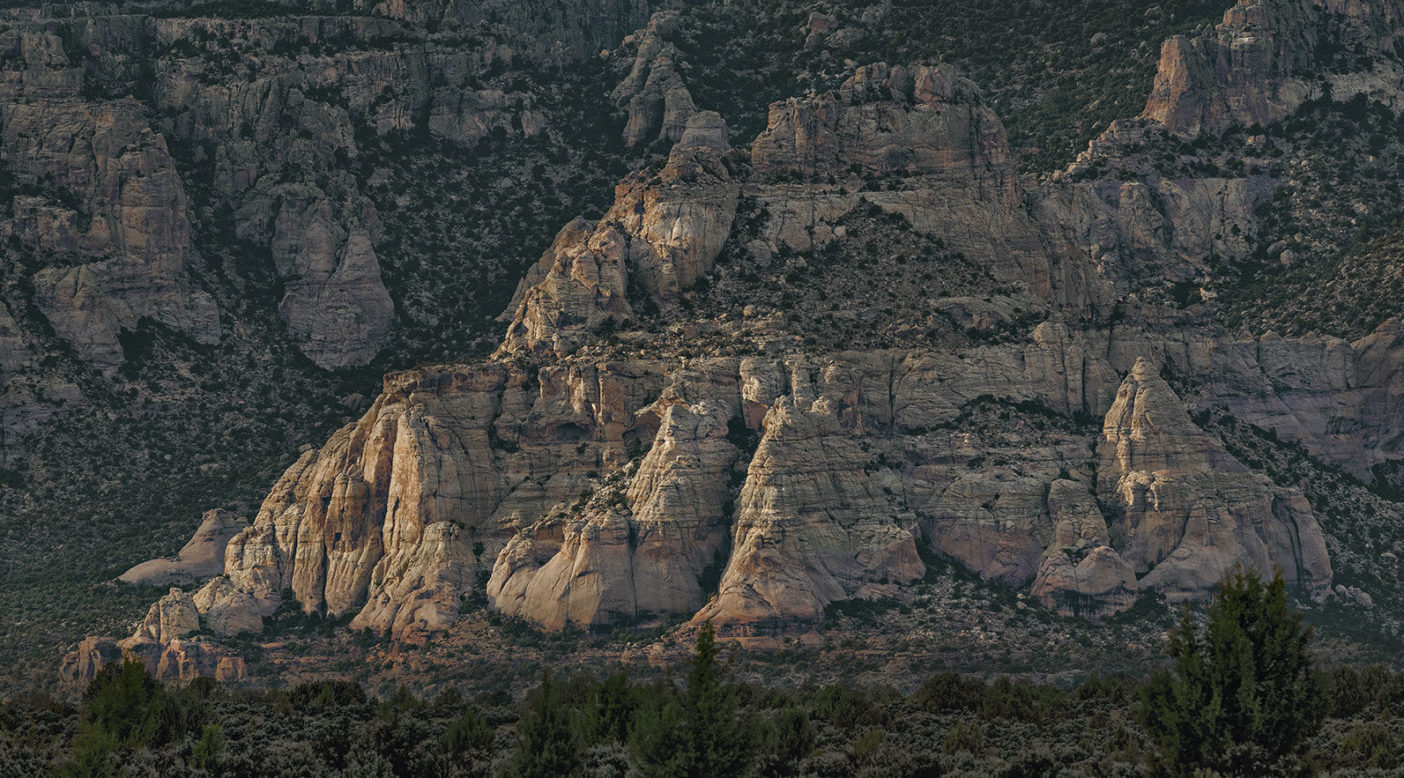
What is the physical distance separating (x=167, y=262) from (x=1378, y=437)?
3078 inches

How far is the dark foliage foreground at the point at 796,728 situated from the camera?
100 metres

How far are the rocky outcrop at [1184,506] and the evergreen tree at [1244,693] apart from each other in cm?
6079

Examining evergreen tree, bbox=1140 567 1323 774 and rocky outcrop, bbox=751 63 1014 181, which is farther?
rocky outcrop, bbox=751 63 1014 181

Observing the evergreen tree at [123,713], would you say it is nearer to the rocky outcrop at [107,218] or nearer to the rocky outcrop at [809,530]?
the rocky outcrop at [809,530]

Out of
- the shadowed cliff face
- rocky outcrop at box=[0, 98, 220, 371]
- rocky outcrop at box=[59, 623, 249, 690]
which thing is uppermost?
rocky outcrop at box=[0, 98, 220, 371]

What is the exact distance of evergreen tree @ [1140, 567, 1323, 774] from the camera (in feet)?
327

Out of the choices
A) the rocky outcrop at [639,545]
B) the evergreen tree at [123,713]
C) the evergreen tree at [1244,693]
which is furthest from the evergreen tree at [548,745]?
the rocky outcrop at [639,545]

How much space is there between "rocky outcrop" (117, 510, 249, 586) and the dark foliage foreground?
43.3 meters

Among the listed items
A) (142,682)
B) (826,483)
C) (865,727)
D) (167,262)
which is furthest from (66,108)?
(865,727)

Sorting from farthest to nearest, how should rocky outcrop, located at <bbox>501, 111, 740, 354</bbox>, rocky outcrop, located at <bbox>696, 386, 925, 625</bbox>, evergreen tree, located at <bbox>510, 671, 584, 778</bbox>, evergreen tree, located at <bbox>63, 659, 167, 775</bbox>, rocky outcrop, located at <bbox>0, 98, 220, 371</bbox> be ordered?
rocky outcrop, located at <bbox>0, 98, 220, 371</bbox> < rocky outcrop, located at <bbox>501, 111, 740, 354</bbox> < rocky outcrop, located at <bbox>696, 386, 925, 625</bbox> < evergreen tree, located at <bbox>63, 659, 167, 775</bbox> < evergreen tree, located at <bbox>510, 671, 584, 778</bbox>

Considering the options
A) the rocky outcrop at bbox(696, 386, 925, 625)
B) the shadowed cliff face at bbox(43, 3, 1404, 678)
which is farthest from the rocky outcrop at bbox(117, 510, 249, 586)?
the rocky outcrop at bbox(696, 386, 925, 625)

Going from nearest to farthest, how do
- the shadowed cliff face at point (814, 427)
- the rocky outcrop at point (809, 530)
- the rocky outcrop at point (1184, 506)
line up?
the rocky outcrop at point (809, 530) → the shadowed cliff face at point (814, 427) → the rocky outcrop at point (1184, 506)

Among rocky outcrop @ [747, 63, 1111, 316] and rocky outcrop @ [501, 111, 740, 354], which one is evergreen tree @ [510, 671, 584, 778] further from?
rocky outcrop @ [747, 63, 1111, 316]

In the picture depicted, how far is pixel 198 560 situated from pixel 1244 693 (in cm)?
8894
